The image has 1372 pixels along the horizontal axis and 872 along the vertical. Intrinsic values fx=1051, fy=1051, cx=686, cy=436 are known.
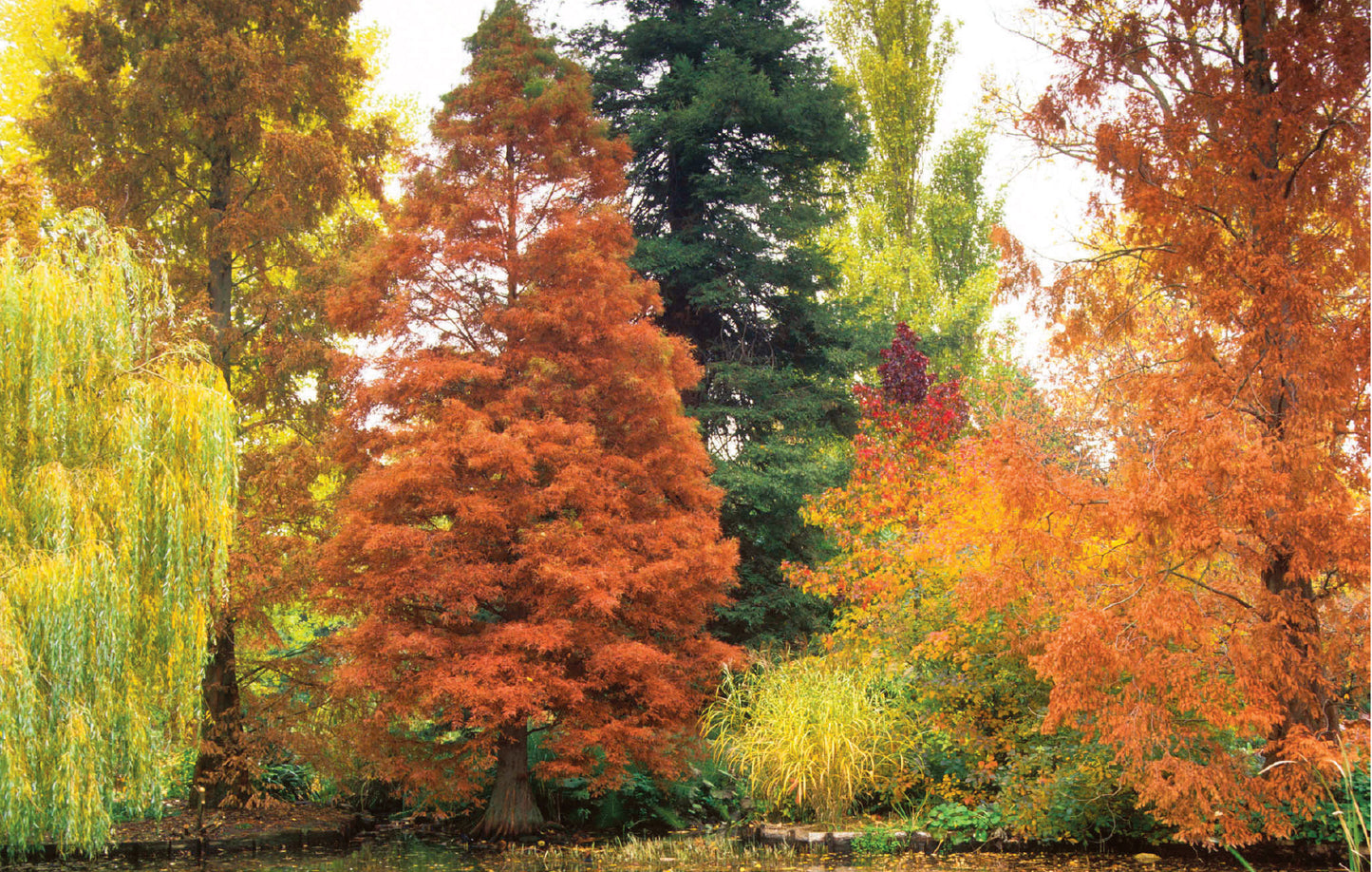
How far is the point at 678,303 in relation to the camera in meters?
17.4

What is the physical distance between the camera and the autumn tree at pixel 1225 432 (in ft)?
23.4

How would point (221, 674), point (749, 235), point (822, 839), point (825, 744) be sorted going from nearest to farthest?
1. point (822, 839)
2. point (825, 744)
3. point (221, 674)
4. point (749, 235)

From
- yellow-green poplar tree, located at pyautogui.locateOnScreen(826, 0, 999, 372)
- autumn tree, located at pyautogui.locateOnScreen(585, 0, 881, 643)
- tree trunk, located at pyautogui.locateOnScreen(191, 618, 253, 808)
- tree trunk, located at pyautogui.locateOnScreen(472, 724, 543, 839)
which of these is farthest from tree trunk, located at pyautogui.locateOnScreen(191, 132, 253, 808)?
yellow-green poplar tree, located at pyautogui.locateOnScreen(826, 0, 999, 372)

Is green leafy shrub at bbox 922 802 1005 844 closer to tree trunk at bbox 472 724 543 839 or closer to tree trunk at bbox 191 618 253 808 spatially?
tree trunk at bbox 472 724 543 839

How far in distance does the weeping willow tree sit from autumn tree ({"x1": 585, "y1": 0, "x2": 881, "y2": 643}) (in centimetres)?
807

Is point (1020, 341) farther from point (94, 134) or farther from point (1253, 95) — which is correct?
point (94, 134)

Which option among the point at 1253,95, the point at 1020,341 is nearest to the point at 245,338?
the point at 1253,95

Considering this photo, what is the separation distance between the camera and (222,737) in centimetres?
1161

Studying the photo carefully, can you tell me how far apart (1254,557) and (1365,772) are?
6.32 ft

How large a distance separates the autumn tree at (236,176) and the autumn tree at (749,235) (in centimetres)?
491

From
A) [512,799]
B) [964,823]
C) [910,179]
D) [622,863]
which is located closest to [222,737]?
[512,799]

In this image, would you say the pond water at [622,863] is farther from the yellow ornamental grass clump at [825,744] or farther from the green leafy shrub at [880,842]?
the yellow ornamental grass clump at [825,744]

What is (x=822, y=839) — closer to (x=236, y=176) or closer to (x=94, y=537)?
(x=94, y=537)

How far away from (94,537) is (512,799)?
5332 mm
